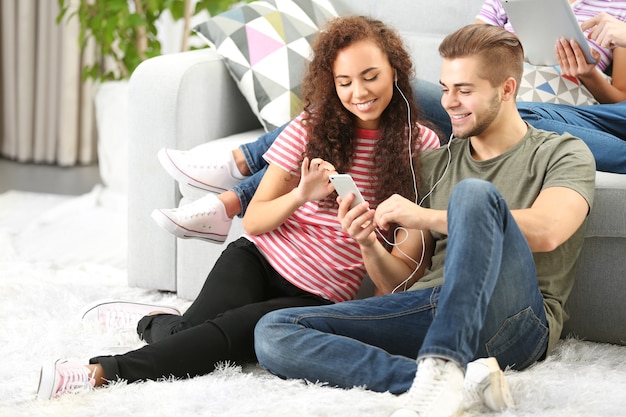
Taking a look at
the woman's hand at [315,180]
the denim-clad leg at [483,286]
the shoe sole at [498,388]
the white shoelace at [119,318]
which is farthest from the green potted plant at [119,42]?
the shoe sole at [498,388]

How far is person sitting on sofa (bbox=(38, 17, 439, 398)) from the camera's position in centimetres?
179

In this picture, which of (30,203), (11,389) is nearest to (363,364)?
(11,389)

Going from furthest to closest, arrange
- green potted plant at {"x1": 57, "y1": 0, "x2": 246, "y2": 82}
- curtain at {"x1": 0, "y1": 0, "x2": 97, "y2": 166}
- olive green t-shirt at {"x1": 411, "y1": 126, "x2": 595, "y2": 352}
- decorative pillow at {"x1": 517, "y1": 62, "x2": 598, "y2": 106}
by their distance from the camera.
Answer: curtain at {"x1": 0, "y1": 0, "x2": 97, "y2": 166} < green potted plant at {"x1": 57, "y1": 0, "x2": 246, "y2": 82} < decorative pillow at {"x1": 517, "y1": 62, "x2": 598, "y2": 106} < olive green t-shirt at {"x1": 411, "y1": 126, "x2": 595, "y2": 352}

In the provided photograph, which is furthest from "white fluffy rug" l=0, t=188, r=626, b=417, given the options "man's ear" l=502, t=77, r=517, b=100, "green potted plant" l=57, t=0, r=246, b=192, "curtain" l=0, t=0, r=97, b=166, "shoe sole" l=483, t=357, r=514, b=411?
"curtain" l=0, t=0, r=97, b=166

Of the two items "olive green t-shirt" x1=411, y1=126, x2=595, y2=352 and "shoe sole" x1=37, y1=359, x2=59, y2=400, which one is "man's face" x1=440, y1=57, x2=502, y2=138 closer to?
"olive green t-shirt" x1=411, y1=126, x2=595, y2=352

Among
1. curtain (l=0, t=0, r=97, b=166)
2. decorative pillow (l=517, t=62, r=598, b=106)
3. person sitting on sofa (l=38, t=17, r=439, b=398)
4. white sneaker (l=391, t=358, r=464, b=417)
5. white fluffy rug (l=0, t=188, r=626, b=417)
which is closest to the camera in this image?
white sneaker (l=391, t=358, r=464, b=417)

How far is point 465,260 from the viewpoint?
1.44 meters

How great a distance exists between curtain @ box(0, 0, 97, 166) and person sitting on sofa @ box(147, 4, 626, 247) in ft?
6.59

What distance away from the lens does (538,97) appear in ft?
7.39

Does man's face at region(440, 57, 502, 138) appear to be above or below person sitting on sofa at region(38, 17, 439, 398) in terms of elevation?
above

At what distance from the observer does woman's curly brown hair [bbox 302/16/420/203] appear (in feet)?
6.01

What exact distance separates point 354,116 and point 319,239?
26 centimetres

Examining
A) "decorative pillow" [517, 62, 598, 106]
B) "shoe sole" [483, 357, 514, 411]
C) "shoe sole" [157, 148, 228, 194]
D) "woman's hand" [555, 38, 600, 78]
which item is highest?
"woman's hand" [555, 38, 600, 78]

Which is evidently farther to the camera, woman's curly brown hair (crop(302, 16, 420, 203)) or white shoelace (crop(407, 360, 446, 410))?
woman's curly brown hair (crop(302, 16, 420, 203))
